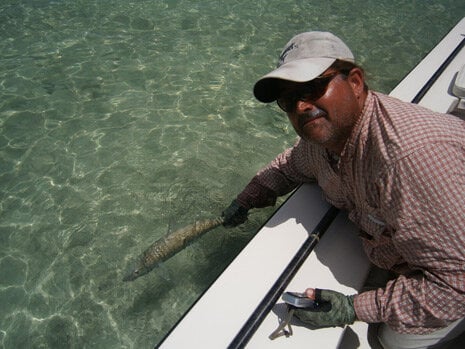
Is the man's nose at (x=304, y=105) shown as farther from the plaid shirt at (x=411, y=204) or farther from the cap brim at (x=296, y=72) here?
the plaid shirt at (x=411, y=204)

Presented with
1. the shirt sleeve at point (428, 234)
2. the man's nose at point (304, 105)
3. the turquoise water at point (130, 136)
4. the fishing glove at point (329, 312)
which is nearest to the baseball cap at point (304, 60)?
the man's nose at point (304, 105)

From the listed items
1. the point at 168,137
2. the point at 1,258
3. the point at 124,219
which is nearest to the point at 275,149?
the point at 168,137

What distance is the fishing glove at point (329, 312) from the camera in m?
2.16

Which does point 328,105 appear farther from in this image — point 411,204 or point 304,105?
point 411,204

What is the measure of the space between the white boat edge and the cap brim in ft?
3.46

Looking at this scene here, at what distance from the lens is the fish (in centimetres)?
391

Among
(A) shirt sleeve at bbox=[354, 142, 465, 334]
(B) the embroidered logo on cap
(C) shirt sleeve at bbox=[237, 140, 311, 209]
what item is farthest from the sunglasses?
(C) shirt sleeve at bbox=[237, 140, 311, 209]

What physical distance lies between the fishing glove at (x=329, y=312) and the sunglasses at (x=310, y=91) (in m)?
1.12

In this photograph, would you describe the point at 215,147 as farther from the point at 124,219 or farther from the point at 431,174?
the point at 431,174

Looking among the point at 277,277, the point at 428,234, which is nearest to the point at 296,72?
the point at 428,234

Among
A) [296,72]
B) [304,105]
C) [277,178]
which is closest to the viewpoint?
[296,72]

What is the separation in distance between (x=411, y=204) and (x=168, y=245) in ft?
8.67

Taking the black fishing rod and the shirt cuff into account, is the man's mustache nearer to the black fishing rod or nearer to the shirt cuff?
the black fishing rod

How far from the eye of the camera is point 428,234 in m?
1.85
